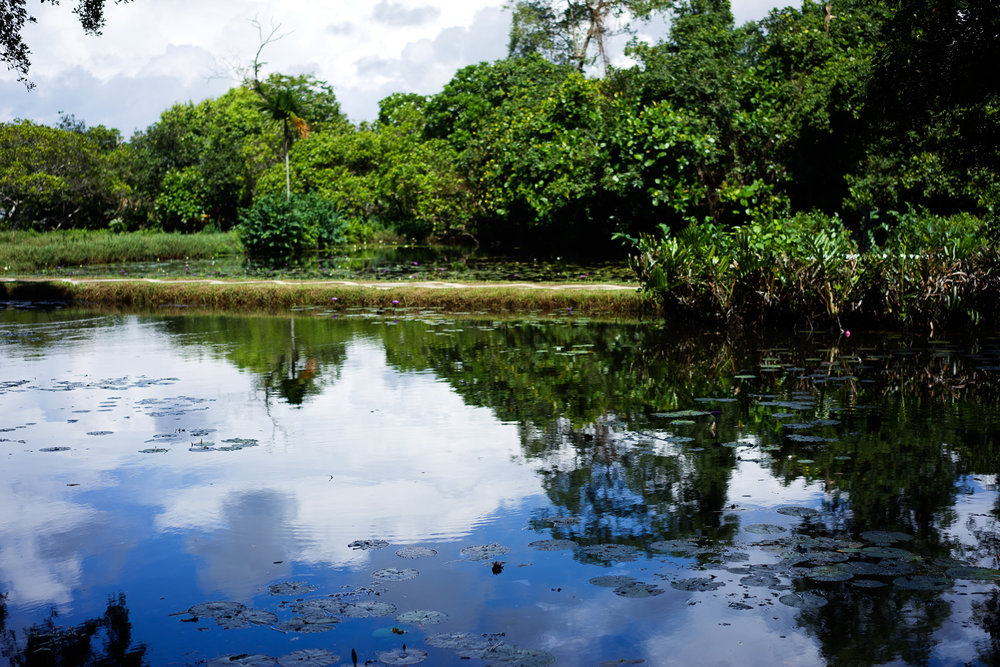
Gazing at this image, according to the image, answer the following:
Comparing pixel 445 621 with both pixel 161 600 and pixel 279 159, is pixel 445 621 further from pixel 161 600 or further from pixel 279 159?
pixel 279 159

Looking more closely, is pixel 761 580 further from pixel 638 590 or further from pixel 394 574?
pixel 394 574

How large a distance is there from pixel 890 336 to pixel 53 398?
8.35 m

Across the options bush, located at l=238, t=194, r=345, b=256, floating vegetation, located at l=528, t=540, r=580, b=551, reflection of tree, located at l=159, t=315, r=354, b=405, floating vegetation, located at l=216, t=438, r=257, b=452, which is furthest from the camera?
bush, located at l=238, t=194, r=345, b=256

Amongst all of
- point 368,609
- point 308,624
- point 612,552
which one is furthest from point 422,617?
point 612,552

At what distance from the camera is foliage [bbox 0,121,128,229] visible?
122 ft

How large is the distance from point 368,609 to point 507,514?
4.11 ft

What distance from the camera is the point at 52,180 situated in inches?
1475

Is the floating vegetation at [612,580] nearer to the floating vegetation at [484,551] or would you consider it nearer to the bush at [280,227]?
the floating vegetation at [484,551]

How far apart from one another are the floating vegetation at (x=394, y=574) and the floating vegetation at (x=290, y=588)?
260 mm

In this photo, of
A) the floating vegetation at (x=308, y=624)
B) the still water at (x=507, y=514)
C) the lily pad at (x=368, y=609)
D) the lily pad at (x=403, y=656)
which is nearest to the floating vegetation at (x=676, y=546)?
→ the still water at (x=507, y=514)

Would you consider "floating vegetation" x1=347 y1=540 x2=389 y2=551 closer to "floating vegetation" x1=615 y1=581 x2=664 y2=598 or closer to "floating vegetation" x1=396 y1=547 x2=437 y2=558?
"floating vegetation" x1=396 y1=547 x2=437 y2=558

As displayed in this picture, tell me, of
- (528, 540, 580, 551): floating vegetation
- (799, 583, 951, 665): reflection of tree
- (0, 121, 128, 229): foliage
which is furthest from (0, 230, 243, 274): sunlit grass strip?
(799, 583, 951, 665): reflection of tree

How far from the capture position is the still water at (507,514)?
3.35 m

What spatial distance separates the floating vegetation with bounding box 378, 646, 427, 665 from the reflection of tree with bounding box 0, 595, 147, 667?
2.62 ft
